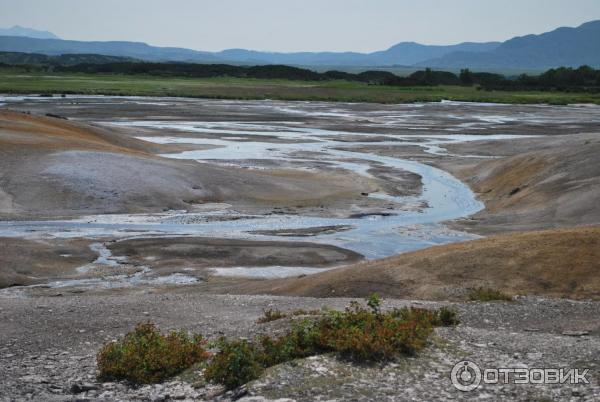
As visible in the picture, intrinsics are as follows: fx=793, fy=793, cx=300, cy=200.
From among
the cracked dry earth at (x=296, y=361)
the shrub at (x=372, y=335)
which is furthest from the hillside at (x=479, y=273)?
the shrub at (x=372, y=335)

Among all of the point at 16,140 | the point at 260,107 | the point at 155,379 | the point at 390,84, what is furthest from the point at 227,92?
the point at 155,379

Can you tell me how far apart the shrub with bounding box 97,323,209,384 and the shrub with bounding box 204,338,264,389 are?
22.5 inches

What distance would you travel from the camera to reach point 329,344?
416 inches

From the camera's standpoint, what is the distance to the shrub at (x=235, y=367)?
1000cm

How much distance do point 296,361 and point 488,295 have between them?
617 centimetres

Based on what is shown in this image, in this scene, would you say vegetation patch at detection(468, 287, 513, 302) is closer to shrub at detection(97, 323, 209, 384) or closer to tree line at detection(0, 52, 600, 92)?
shrub at detection(97, 323, 209, 384)

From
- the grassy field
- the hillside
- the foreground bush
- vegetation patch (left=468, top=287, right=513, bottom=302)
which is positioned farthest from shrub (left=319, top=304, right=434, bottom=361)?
the grassy field

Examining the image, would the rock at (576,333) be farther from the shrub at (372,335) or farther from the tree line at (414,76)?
the tree line at (414,76)

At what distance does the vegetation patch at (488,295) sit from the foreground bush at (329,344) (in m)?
4.07

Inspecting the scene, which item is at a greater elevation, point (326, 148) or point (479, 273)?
point (479, 273)

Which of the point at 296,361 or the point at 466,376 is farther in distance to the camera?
the point at 296,361
